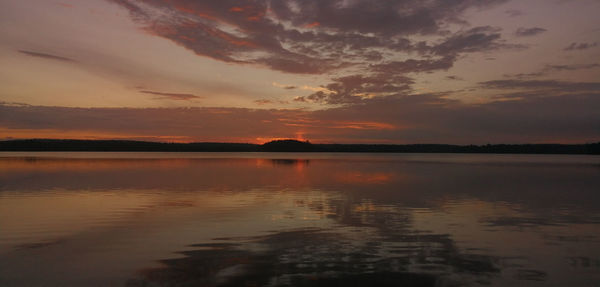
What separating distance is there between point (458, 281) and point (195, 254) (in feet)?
24.7

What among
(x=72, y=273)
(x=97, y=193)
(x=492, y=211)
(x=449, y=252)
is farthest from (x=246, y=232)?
(x=97, y=193)

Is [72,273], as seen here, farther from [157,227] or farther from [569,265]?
[569,265]

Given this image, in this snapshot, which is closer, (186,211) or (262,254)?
(262,254)

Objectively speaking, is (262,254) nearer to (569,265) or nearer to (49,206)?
(569,265)

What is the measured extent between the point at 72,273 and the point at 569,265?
1376 centimetres

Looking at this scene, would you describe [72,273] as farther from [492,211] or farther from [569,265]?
[492,211]

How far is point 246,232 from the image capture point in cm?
1493

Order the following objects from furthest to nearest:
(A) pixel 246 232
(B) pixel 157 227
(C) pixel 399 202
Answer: (C) pixel 399 202 < (B) pixel 157 227 < (A) pixel 246 232

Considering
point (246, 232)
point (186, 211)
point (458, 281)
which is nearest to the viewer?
point (458, 281)

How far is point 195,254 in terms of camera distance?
11797 mm

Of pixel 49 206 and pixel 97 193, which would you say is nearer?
pixel 49 206

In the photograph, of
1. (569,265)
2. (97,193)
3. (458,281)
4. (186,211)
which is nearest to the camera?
(458,281)

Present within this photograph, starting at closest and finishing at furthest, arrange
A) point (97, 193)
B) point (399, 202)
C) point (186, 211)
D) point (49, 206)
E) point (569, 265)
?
point (569, 265), point (186, 211), point (49, 206), point (399, 202), point (97, 193)

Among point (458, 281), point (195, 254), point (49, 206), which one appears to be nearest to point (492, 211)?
point (458, 281)
